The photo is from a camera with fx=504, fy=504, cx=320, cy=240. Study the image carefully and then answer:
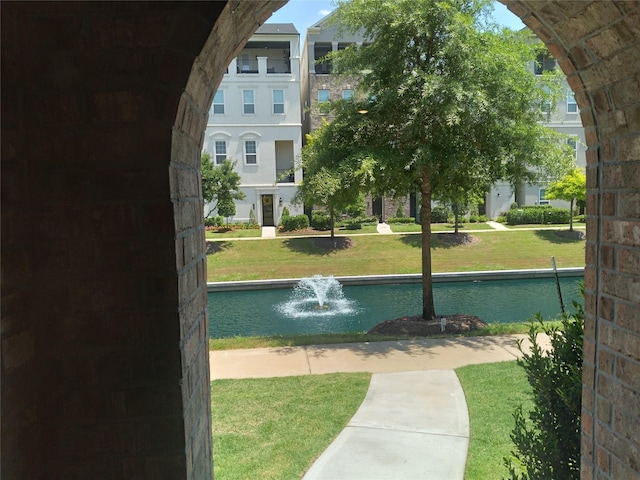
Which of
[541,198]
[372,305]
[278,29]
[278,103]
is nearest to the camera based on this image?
[372,305]

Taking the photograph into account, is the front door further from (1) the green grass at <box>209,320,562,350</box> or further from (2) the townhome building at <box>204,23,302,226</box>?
(1) the green grass at <box>209,320,562,350</box>

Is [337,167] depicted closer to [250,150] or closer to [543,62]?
[543,62]

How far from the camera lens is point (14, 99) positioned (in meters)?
1.50

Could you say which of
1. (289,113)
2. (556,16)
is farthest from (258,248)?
(556,16)

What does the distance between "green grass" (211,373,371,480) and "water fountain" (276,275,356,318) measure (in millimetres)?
6230

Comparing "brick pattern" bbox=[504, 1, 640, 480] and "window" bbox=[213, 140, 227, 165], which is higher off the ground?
"window" bbox=[213, 140, 227, 165]

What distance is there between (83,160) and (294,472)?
3.58 metres

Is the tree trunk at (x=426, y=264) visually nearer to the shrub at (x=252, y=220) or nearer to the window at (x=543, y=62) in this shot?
the window at (x=543, y=62)

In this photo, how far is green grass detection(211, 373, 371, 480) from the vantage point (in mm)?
4438

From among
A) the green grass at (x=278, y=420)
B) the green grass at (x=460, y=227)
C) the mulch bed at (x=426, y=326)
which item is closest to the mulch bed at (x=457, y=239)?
the green grass at (x=460, y=227)

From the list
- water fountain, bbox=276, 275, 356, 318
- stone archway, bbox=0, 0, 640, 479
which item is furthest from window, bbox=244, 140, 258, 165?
stone archway, bbox=0, 0, 640, 479

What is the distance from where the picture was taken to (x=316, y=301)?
1455cm

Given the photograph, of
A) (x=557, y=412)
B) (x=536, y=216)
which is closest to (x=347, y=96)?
(x=536, y=216)

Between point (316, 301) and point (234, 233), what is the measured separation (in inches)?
477
